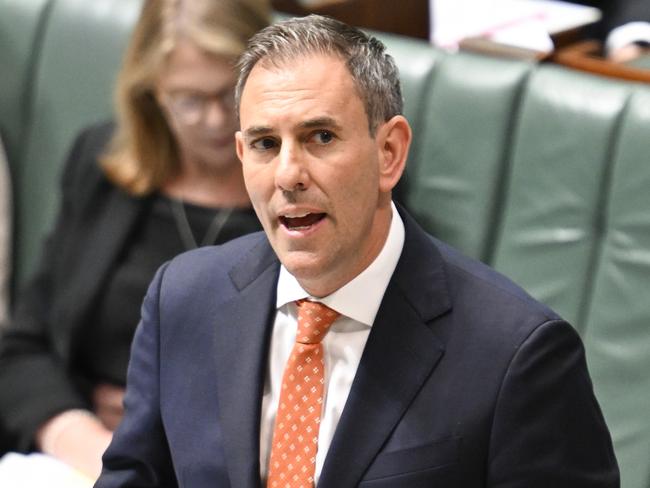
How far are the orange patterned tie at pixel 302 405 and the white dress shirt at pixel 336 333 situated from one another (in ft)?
0.05

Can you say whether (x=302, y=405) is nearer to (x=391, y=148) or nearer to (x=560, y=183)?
(x=391, y=148)

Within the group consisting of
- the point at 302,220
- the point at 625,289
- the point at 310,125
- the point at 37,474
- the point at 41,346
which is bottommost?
the point at 41,346

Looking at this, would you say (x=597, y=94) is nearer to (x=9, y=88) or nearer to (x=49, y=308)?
(x=49, y=308)

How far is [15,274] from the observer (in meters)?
2.58

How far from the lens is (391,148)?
1330mm

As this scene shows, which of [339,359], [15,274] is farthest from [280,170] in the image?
[15,274]

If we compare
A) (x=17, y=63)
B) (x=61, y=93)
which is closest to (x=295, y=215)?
(x=61, y=93)

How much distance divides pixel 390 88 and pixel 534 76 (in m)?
0.82

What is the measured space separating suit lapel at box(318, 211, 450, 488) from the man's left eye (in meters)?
0.20

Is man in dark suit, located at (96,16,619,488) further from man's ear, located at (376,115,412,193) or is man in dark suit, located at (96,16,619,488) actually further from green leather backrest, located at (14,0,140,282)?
green leather backrest, located at (14,0,140,282)

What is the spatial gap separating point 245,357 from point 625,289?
0.79 meters

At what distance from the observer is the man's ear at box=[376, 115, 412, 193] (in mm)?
1311

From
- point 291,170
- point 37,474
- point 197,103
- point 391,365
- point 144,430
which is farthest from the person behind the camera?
point 197,103

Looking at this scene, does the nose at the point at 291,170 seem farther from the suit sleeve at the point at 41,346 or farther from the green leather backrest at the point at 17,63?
the green leather backrest at the point at 17,63
